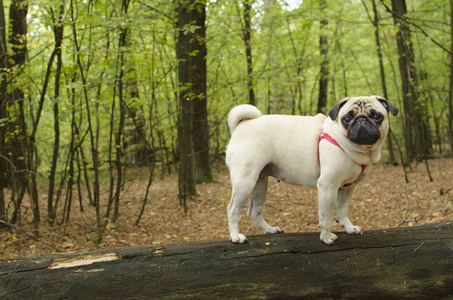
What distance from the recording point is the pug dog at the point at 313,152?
3.33 m

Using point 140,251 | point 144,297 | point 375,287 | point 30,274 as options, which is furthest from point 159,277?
point 375,287

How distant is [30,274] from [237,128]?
245 centimetres

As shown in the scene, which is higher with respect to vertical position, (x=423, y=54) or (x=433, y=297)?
(x=423, y=54)

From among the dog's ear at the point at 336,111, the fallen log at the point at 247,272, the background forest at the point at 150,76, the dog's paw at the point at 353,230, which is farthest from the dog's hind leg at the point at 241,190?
the background forest at the point at 150,76

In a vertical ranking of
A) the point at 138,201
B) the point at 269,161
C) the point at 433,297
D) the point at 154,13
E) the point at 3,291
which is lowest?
the point at 138,201

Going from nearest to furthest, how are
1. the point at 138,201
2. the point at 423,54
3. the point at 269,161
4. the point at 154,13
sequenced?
the point at 269,161 → the point at 154,13 → the point at 138,201 → the point at 423,54

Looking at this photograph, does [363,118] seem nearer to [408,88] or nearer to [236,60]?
[408,88]

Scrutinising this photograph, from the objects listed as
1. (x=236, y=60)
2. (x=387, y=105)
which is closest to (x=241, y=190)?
(x=387, y=105)

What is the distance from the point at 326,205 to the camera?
345 centimetres

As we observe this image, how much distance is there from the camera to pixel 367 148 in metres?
3.38

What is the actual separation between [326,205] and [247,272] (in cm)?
100

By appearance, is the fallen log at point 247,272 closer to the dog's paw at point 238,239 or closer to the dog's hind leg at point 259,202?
the dog's paw at point 238,239

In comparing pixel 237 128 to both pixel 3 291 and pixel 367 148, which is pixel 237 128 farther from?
pixel 3 291

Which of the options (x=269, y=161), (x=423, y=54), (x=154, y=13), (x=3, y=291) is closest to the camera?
(x=3, y=291)
